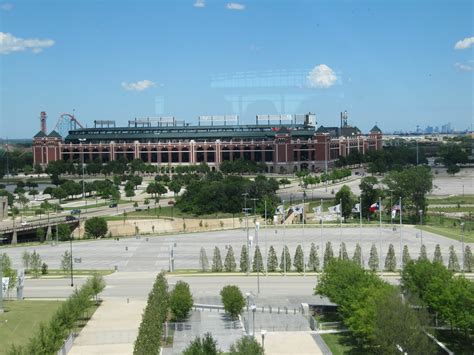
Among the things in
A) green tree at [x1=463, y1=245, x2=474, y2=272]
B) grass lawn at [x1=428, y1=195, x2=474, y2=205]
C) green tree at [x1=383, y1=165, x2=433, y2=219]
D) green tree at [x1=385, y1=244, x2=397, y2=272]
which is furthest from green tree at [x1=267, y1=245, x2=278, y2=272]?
grass lawn at [x1=428, y1=195, x2=474, y2=205]

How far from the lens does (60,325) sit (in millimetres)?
20891

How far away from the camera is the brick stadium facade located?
101188 mm

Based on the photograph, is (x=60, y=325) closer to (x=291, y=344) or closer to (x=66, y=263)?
(x=291, y=344)

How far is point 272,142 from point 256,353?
284ft

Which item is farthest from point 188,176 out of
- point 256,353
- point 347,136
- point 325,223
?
point 256,353

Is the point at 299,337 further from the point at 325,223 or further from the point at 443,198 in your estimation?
the point at 443,198

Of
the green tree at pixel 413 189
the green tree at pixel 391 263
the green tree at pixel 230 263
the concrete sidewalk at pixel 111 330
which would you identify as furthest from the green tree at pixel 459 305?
the green tree at pixel 413 189

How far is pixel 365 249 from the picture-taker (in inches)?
1563

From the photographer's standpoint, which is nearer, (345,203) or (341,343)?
(341,343)

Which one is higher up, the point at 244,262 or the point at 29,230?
the point at 29,230

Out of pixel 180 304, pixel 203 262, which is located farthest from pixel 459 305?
pixel 203 262

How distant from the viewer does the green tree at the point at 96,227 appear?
163 feet

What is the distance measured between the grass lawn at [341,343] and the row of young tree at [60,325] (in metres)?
7.29

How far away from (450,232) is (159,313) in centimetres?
2812
